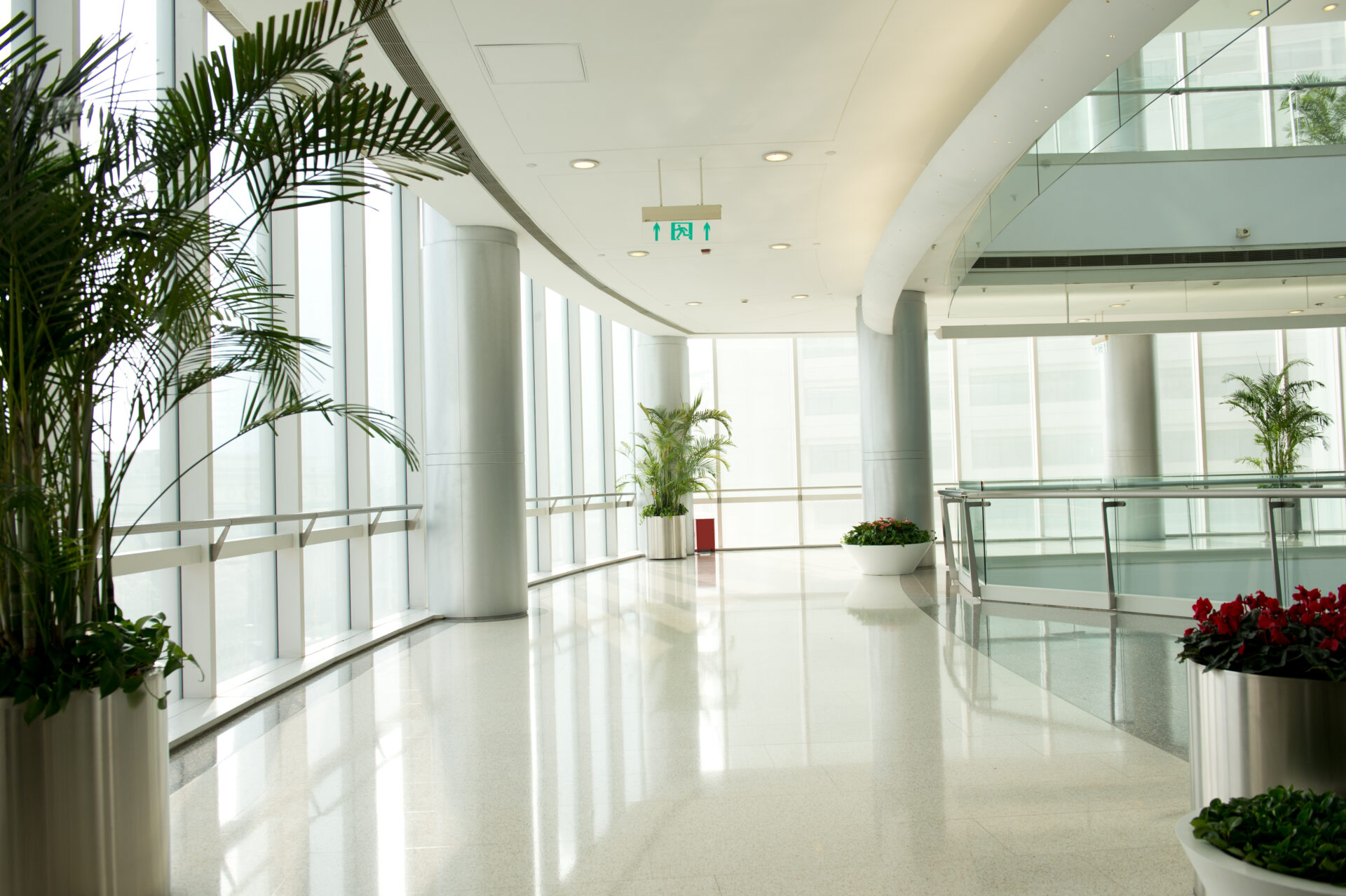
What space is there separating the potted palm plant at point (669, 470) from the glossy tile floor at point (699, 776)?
9206mm

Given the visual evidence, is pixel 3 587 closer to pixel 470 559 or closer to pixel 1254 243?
pixel 470 559

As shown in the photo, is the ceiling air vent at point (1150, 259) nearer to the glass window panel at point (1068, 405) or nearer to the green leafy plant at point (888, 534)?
the green leafy plant at point (888, 534)

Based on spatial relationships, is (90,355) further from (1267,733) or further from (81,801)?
(1267,733)

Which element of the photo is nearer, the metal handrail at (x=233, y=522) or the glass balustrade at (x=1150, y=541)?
the metal handrail at (x=233, y=522)

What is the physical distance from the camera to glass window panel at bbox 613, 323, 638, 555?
18.6 metres

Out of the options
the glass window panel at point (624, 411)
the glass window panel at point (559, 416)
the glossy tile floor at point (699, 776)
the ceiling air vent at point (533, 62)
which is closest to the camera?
the glossy tile floor at point (699, 776)

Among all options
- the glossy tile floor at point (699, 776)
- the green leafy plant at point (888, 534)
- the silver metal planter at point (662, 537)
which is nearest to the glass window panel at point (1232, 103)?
the glossy tile floor at point (699, 776)

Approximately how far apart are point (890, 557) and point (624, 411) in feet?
25.6

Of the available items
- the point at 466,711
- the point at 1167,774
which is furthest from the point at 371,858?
the point at 1167,774

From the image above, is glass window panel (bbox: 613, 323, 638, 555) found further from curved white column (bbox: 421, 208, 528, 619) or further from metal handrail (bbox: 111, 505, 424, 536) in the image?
metal handrail (bbox: 111, 505, 424, 536)

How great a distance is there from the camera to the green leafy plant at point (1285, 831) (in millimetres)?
2229

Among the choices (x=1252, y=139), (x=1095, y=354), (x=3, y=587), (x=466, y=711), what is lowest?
(x=466, y=711)

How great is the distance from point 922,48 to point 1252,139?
7.97 metres

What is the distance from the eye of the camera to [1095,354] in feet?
66.4
